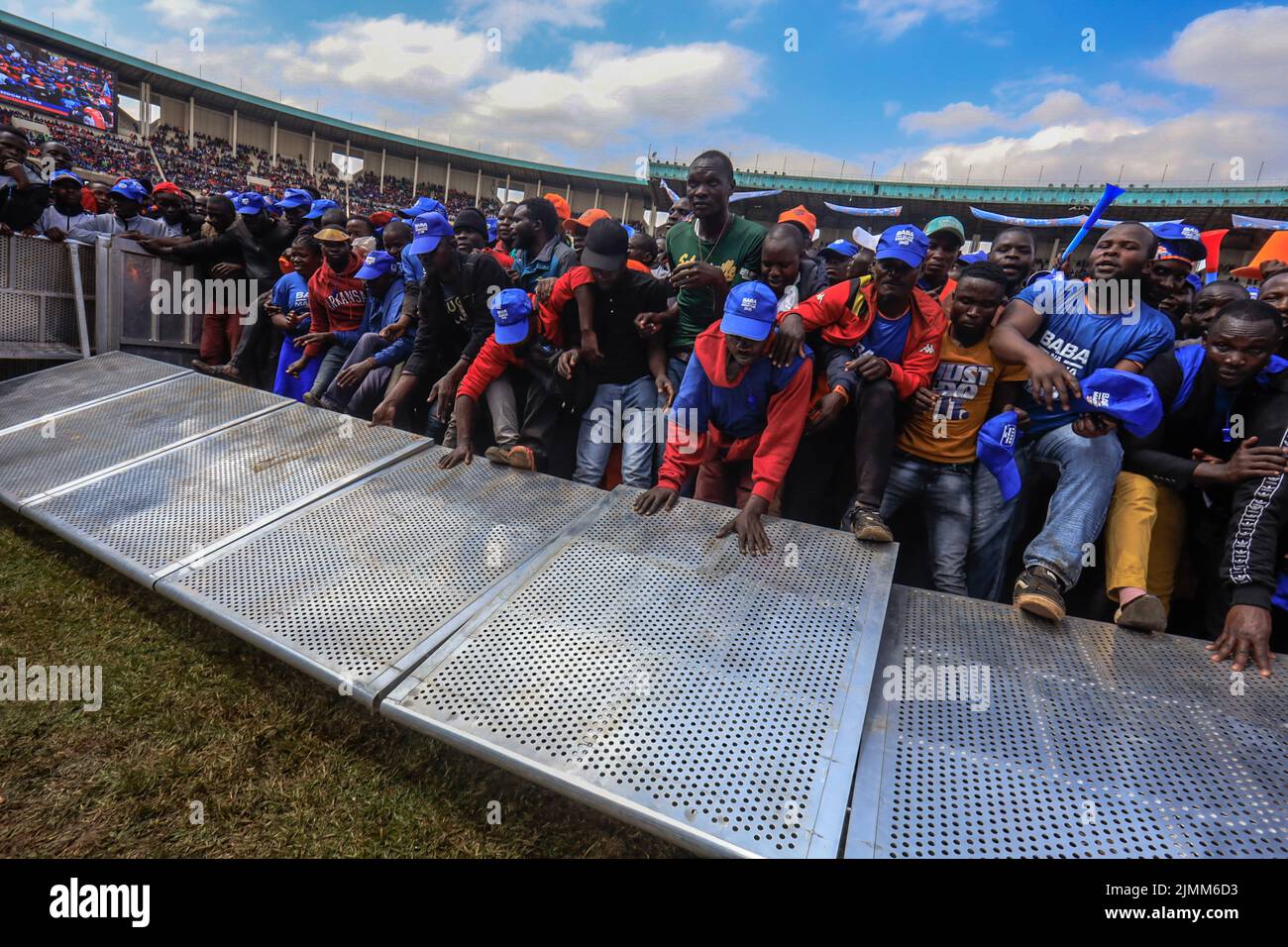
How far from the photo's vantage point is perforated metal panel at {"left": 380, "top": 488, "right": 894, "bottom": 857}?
171 centimetres

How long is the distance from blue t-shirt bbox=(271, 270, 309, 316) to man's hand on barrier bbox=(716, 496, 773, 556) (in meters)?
4.52

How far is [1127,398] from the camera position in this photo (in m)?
2.55

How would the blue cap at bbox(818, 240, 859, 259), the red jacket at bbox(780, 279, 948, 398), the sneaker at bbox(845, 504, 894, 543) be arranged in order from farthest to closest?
the blue cap at bbox(818, 240, 859, 259) → the red jacket at bbox(780, 279, 948, 398) → the sneaker at bbox(845, 504, 894, 543)

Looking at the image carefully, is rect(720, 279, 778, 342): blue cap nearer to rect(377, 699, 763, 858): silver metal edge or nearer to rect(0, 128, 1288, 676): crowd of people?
rect(0, 128, 1288, 676): crowd of people

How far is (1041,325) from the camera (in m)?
3.00

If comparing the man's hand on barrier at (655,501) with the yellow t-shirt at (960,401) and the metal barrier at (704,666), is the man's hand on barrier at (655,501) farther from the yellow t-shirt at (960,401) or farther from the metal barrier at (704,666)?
the yellow t-shirt at (960,401)

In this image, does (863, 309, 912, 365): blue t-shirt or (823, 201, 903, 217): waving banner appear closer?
(863, 309, 912, 365): blue t-shirt

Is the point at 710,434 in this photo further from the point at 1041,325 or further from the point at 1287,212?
the point at 1287,212

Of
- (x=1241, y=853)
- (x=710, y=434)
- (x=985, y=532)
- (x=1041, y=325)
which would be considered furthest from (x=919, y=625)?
(x=1041, y=325)

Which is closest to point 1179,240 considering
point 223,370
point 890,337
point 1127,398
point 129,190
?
point 1127,398

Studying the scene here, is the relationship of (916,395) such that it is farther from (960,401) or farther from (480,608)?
(480,608)

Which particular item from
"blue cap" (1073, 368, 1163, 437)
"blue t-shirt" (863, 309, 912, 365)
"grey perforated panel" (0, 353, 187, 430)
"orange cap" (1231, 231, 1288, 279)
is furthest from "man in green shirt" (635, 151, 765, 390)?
"grey perforated panel" (0, 353, 187, 430)

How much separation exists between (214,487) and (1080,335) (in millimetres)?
4480

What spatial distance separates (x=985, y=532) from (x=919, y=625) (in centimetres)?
85
